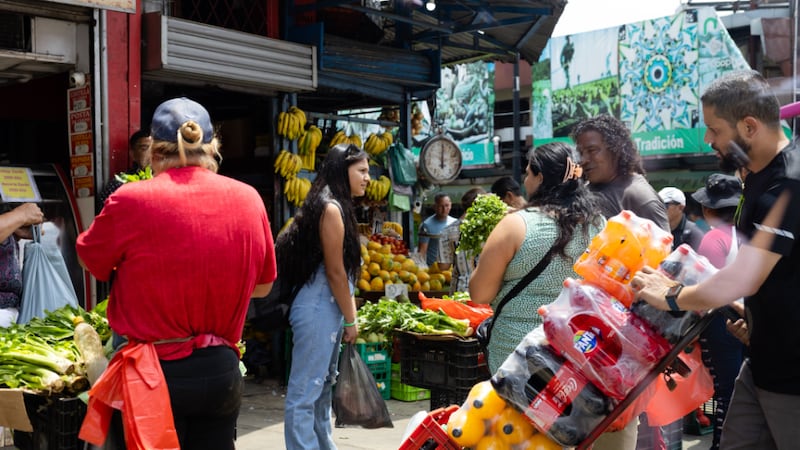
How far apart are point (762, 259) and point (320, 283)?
110 inches

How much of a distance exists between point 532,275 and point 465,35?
7.55m

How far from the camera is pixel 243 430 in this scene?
6598 mm

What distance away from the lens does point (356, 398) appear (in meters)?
5.32

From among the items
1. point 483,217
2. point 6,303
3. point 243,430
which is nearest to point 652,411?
point 483,217

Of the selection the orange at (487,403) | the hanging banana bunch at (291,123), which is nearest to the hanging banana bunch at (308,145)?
the hanging banana bunch at (291,123)

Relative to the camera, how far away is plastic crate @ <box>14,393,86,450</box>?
349 cm

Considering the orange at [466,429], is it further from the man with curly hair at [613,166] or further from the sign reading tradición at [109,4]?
the sign reading tradición at [109,4]

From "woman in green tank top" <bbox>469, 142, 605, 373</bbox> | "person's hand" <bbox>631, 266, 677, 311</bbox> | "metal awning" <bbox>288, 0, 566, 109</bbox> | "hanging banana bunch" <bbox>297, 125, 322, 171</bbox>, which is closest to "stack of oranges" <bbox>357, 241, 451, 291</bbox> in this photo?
"hanging banana bunch" <bbox>297, 125, 322, 171</bbox>

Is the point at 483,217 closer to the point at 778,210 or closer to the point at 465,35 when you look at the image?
the point at 778,210

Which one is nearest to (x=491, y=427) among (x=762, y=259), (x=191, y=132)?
(x=762, y=259)

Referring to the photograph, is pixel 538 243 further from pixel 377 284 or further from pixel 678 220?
pixel 377 284

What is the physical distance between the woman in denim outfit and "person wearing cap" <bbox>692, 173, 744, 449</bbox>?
2.54 meters

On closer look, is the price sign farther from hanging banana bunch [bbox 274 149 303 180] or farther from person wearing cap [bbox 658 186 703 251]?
person wearing cap [bbox 658 186 703 251]

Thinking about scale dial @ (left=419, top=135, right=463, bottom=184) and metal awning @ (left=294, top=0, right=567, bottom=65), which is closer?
metal awning @ (left=294, top=0, right=567, bottom=65)
